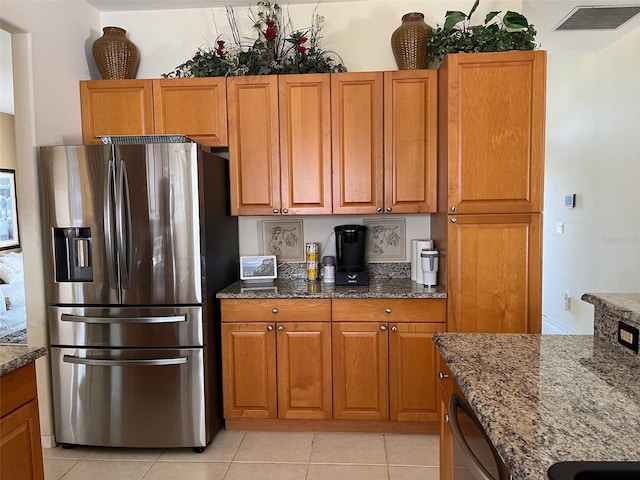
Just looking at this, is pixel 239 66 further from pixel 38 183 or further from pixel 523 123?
pixel 523 123

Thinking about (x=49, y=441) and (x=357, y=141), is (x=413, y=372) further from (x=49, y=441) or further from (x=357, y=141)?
(x=49, y=441)

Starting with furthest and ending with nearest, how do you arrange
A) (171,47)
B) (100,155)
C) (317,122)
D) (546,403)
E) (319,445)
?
(171,47), (317,122), (319,445), (100,155), (546,403)

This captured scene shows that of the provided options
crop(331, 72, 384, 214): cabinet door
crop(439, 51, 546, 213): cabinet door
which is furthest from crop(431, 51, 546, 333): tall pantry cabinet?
crop(331, 72, 384, 214): cabinet door

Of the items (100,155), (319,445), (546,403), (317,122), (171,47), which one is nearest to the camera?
(546,403)

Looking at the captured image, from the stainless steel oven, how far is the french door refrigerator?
1599 mm

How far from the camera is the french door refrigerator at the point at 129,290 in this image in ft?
7.71

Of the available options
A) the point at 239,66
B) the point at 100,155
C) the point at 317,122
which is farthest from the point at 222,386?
the point at 239,66

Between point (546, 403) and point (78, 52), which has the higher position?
point (78, 52)

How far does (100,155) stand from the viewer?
2340mm

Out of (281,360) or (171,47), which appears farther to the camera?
(171,47)

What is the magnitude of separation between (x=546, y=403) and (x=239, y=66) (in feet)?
8.56

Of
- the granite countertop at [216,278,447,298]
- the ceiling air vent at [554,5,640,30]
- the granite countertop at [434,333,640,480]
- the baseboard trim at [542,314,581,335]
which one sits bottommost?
the baseboard trim at [542,314,581,335]

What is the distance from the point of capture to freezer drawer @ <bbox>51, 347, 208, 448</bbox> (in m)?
2.41

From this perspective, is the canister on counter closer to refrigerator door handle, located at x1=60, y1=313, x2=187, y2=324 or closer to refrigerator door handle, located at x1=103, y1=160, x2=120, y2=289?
refrigerator door handle, located at x1=60, y1=313, x2=187, y2=324
